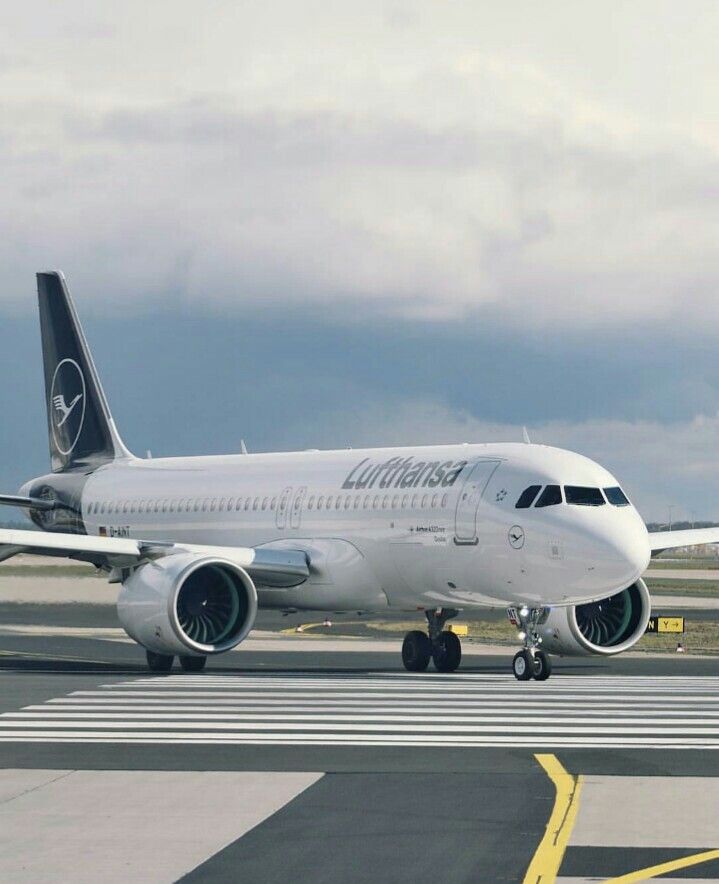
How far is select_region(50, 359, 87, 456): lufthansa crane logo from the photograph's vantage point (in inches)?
1836

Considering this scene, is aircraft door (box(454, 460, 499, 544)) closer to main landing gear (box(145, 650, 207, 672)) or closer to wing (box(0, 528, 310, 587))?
wing (box(0, 528, 310, 587))

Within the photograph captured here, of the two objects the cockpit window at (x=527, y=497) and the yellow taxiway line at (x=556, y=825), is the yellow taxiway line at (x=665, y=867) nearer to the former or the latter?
the yellow taxiway line at (x=556, y=825)

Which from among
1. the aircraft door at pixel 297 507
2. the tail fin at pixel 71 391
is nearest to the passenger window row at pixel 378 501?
the aircraft door at pixel 297 507

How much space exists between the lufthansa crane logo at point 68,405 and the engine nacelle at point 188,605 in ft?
47.7

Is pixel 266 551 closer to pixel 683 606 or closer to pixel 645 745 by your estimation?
pixel 645 745

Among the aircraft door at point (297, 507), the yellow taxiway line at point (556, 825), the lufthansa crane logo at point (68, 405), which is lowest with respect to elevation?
the yellow taxiway line at point (556, 825)

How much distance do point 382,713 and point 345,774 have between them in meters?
6.81

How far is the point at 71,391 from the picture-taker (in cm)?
4691

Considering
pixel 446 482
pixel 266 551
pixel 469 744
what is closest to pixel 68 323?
pixel 266 551

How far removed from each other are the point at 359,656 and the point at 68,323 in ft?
46.5

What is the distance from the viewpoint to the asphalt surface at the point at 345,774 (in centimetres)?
1177

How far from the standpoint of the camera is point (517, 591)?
2978 centimetres

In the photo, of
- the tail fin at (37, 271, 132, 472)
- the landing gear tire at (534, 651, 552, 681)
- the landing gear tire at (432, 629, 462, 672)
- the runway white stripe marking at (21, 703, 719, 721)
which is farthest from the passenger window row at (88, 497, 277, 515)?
the runway white stripe marking at (21, 703, 719, 721)

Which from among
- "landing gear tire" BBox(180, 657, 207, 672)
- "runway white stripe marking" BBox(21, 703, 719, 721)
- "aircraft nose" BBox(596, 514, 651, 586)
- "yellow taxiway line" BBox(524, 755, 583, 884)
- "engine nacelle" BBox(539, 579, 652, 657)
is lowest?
"landing gear tire" BBox(180, 657, 207, 672)
